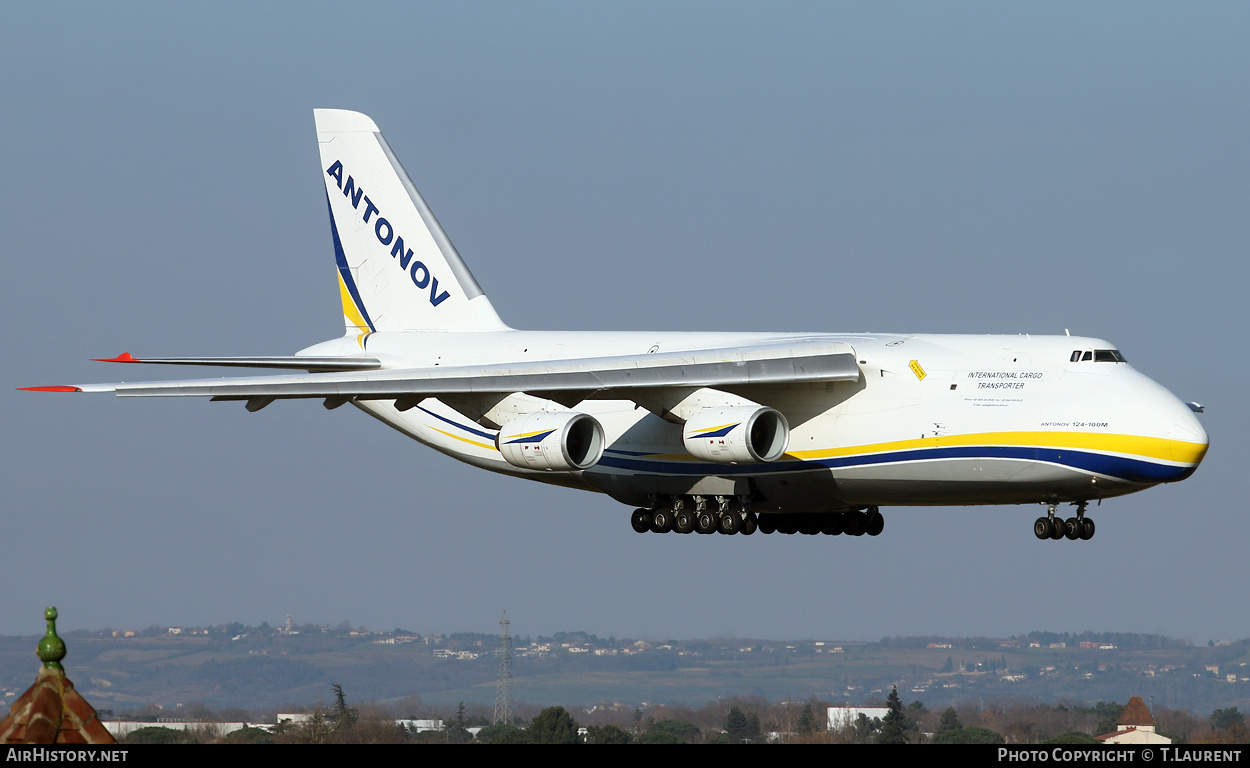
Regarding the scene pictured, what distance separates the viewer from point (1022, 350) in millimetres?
19094

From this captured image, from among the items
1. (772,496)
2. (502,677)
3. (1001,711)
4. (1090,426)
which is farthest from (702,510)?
(502,677)

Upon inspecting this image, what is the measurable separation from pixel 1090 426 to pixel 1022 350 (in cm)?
138

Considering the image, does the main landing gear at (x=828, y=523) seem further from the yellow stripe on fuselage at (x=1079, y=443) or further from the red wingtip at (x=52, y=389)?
the red wingtip at (x=52, y=389)

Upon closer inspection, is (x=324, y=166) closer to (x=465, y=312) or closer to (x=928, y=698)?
(x=465, y=312)

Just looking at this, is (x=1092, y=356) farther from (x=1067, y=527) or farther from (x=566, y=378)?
(x=566, y=378)

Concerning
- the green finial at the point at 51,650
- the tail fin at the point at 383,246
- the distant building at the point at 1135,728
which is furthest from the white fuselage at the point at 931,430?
the green finial at the point at 51,650

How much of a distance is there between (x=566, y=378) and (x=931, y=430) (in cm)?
439

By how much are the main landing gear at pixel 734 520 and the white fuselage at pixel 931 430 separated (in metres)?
0.22

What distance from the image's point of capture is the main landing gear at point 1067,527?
63.5ft

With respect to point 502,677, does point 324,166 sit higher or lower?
higher

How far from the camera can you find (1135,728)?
77.7 ft

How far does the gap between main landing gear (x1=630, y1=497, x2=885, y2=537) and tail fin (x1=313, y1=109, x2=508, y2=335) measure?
4.83 meters

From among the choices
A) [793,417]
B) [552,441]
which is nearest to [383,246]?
[552,441]

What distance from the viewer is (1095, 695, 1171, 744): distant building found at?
23.2 meters
